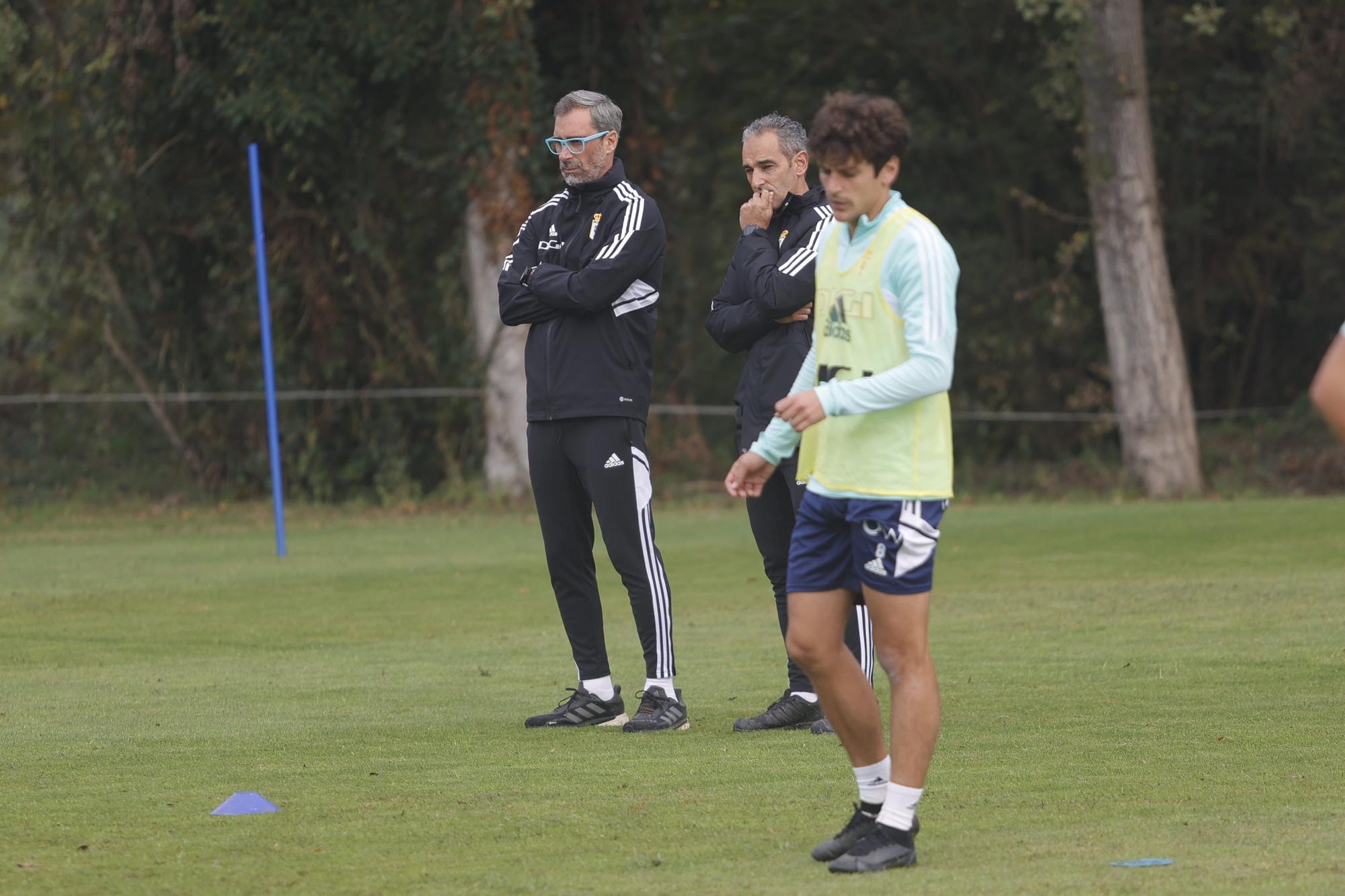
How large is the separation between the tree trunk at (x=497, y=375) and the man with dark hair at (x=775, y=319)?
13.7 meters

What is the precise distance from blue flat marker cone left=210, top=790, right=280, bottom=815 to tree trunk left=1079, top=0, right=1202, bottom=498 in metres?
15.6

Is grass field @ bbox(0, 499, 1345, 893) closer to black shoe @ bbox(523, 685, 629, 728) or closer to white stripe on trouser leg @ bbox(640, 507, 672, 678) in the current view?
black shoe @ bbox(523, 685, 629, 728)

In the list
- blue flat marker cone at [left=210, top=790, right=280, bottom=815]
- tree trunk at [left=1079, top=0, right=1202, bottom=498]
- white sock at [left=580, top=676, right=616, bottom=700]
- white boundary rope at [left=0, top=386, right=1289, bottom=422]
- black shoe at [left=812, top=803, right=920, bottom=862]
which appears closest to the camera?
black shoe at [left=812, top=803, right=920, bottom=862]

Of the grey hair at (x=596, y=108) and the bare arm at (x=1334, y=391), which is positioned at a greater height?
the grey hair at (x=596, y=108)

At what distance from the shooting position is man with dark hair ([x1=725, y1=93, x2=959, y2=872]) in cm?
460

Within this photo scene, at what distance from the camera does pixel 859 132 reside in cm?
463

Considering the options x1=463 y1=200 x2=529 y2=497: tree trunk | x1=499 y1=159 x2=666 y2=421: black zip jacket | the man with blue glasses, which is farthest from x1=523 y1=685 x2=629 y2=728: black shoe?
x1=463 y1=200 x2=529 y2=497: tree trunk

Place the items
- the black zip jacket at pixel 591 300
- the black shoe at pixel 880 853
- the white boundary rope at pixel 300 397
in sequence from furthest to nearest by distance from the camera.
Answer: the white boundary rope at pixel 300 397, the black zip jacket at pixel 591 300, the black shoe at pixel 880 853

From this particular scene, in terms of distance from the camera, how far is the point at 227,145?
2097cm

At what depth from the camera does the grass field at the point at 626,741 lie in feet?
15.4

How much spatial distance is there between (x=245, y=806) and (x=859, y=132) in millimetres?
2620

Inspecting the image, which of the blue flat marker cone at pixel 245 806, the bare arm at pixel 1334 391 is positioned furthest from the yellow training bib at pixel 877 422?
the blue flat marker cone at pixel 245 806

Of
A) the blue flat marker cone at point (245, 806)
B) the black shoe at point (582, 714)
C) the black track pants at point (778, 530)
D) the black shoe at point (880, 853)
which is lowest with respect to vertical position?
the black shoe at point (582, 714)

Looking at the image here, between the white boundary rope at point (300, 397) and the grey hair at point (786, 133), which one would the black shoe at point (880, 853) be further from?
the white boundary rope at point (300, 397)
